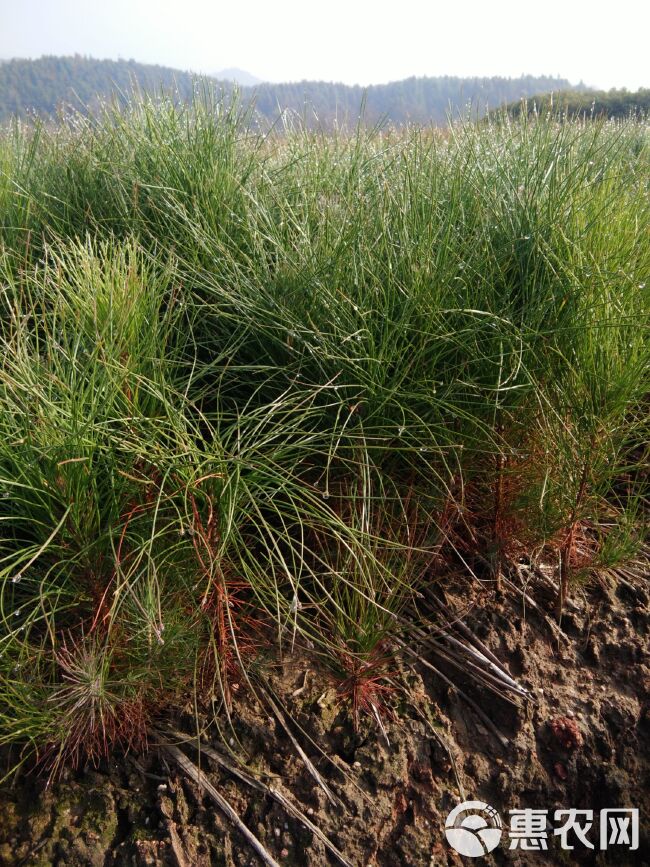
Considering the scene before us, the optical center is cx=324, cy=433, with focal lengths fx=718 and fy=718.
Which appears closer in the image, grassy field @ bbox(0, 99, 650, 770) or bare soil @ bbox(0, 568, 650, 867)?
bare soil @ bbox(0, 568, 650, 867)

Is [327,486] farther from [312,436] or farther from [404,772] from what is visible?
[404,772]

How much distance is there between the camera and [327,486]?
5.36 feet

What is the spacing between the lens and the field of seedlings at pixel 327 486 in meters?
1.47

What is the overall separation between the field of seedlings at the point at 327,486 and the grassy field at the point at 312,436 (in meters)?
0.01

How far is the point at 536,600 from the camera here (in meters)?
1.85

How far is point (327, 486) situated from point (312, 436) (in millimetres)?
123

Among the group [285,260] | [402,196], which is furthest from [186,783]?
[402,196]

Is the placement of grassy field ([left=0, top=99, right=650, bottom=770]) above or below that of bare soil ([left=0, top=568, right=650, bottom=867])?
above

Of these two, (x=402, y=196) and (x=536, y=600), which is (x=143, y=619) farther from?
(x=402, y=196)

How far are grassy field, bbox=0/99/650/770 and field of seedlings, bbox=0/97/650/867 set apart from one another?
0.04 feet

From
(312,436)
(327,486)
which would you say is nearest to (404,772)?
(327,486)

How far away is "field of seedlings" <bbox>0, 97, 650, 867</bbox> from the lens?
1473 mm

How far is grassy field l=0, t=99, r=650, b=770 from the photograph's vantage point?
1487 millimetres

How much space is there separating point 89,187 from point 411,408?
166 centimetres
